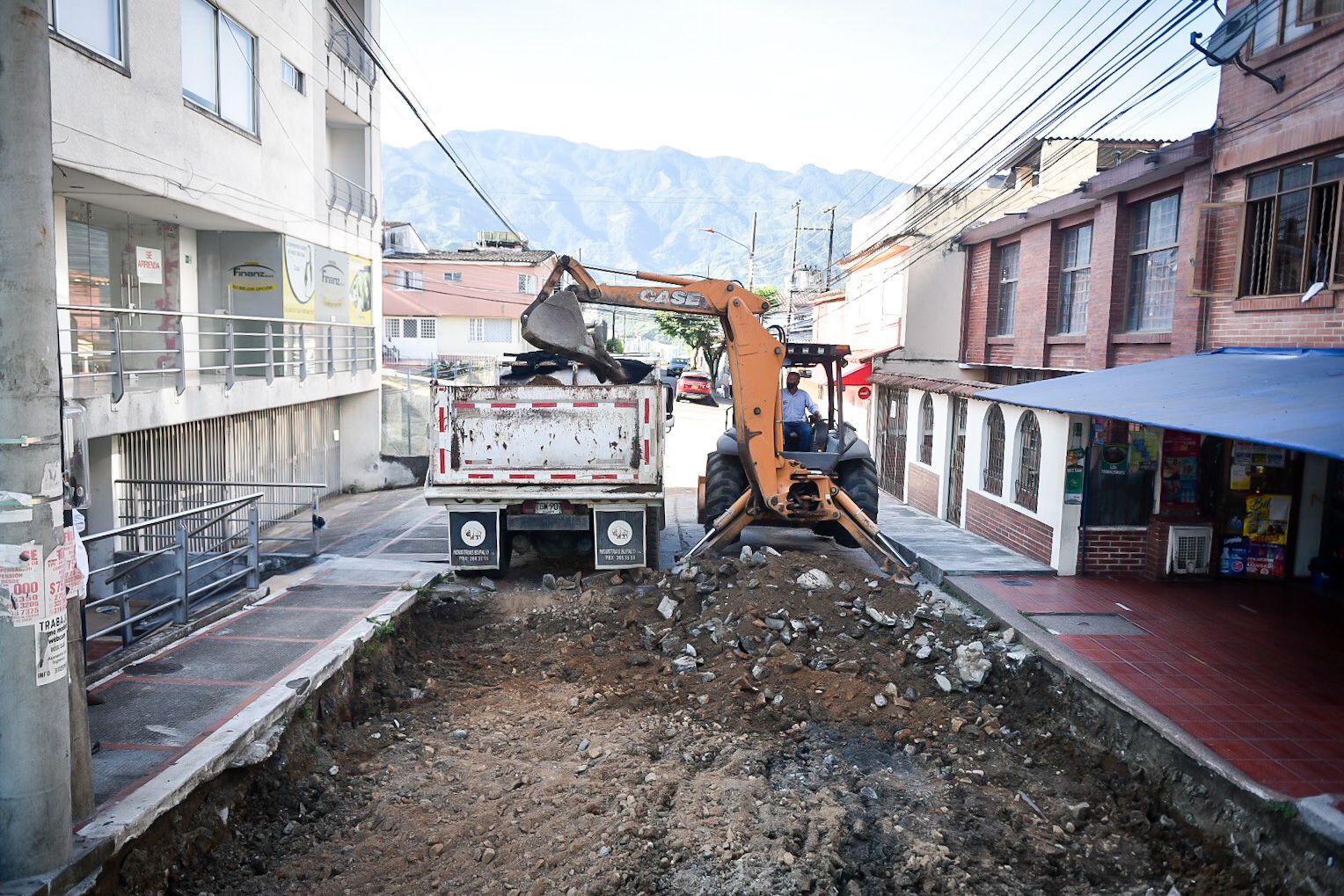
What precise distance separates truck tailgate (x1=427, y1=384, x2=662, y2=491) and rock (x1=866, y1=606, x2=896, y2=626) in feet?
10.2

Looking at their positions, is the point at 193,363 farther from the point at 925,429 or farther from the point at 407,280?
the point at 407,280

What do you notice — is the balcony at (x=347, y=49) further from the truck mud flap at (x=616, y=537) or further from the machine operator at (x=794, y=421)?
the truck mud flap at (x=616, y=537)

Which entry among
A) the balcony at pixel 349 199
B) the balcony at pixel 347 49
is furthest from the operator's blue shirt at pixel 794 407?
the balcony at pixel 347 49

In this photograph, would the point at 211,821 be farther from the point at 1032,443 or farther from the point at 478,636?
the point at 1032,443

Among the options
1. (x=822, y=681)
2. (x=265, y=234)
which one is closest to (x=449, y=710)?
(x=822, y=681)

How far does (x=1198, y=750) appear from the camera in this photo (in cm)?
596

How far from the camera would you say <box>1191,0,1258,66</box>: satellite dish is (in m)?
9.24

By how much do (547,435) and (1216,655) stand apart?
705 cm

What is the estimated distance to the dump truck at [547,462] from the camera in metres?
10.8

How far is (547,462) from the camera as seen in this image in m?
10.9

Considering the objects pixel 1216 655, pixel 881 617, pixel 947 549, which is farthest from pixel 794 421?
pixel 1216 655

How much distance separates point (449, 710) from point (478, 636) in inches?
78.8

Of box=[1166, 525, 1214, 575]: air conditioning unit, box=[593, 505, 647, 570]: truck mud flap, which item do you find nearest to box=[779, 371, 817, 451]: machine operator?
box=[593, 505, 647, 570]: truck mud flap

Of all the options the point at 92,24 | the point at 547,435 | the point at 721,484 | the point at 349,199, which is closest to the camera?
the point at 92,24
